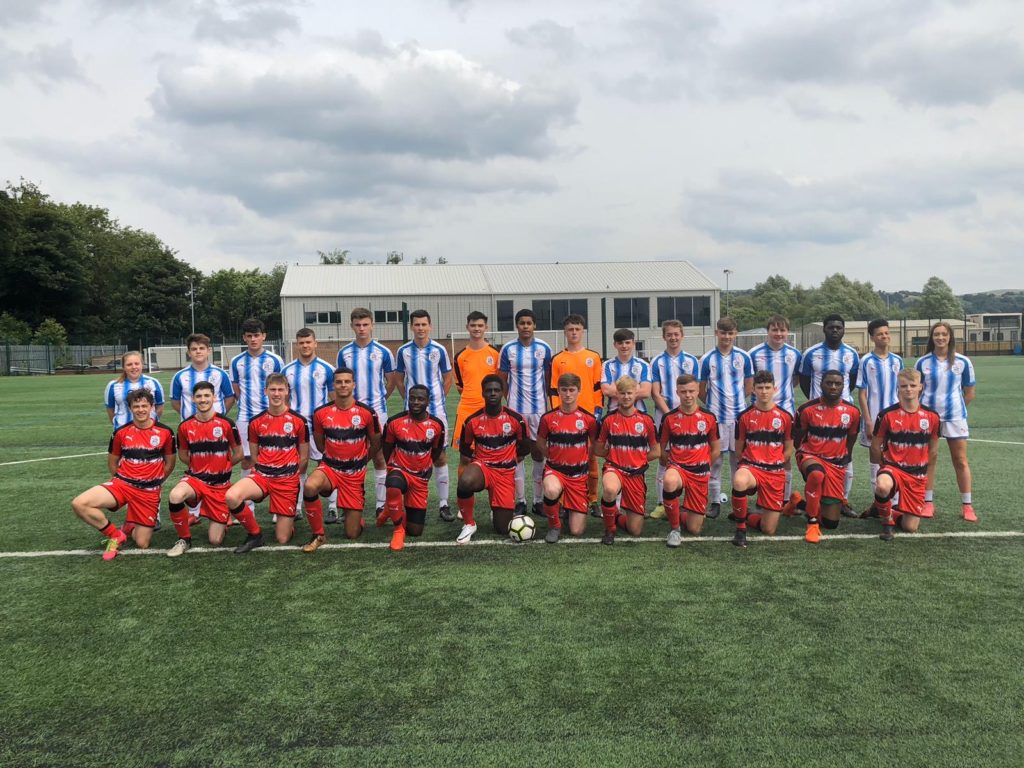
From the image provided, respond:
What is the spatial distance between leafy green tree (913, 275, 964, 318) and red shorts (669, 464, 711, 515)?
77.9 metres

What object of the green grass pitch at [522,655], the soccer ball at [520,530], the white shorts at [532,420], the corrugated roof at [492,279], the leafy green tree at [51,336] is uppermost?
the corrugated roof at [492,279]

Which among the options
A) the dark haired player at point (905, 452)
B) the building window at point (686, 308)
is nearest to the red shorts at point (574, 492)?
the dark haired player at point (905, 452)

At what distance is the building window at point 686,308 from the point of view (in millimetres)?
35750

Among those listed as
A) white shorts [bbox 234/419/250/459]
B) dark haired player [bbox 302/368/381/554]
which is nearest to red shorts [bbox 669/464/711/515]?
dark haired player [bbox 302/368/381/554]

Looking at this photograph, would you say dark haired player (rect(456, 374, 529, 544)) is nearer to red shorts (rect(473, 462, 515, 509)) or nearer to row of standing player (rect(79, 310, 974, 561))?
red shorts (rect(473, 462, 515, 509))

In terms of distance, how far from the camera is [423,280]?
120ft

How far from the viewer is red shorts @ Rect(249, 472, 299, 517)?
5445 millimetres

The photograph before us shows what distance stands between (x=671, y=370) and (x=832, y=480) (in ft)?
5.49

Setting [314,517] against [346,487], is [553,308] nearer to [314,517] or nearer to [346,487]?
[346,487]

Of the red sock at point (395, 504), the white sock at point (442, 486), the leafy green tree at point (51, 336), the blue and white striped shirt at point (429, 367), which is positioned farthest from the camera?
the leafy green tree at point (51, 336)

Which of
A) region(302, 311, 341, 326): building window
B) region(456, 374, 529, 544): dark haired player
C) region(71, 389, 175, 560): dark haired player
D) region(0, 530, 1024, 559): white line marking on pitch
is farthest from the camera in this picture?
region(302, 311, 341, 326): building window

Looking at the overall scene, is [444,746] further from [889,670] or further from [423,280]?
[423,280]

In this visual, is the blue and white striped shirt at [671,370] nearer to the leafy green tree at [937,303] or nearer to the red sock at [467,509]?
the red sock at [467,509]

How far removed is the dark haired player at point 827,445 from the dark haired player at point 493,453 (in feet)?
7.32
